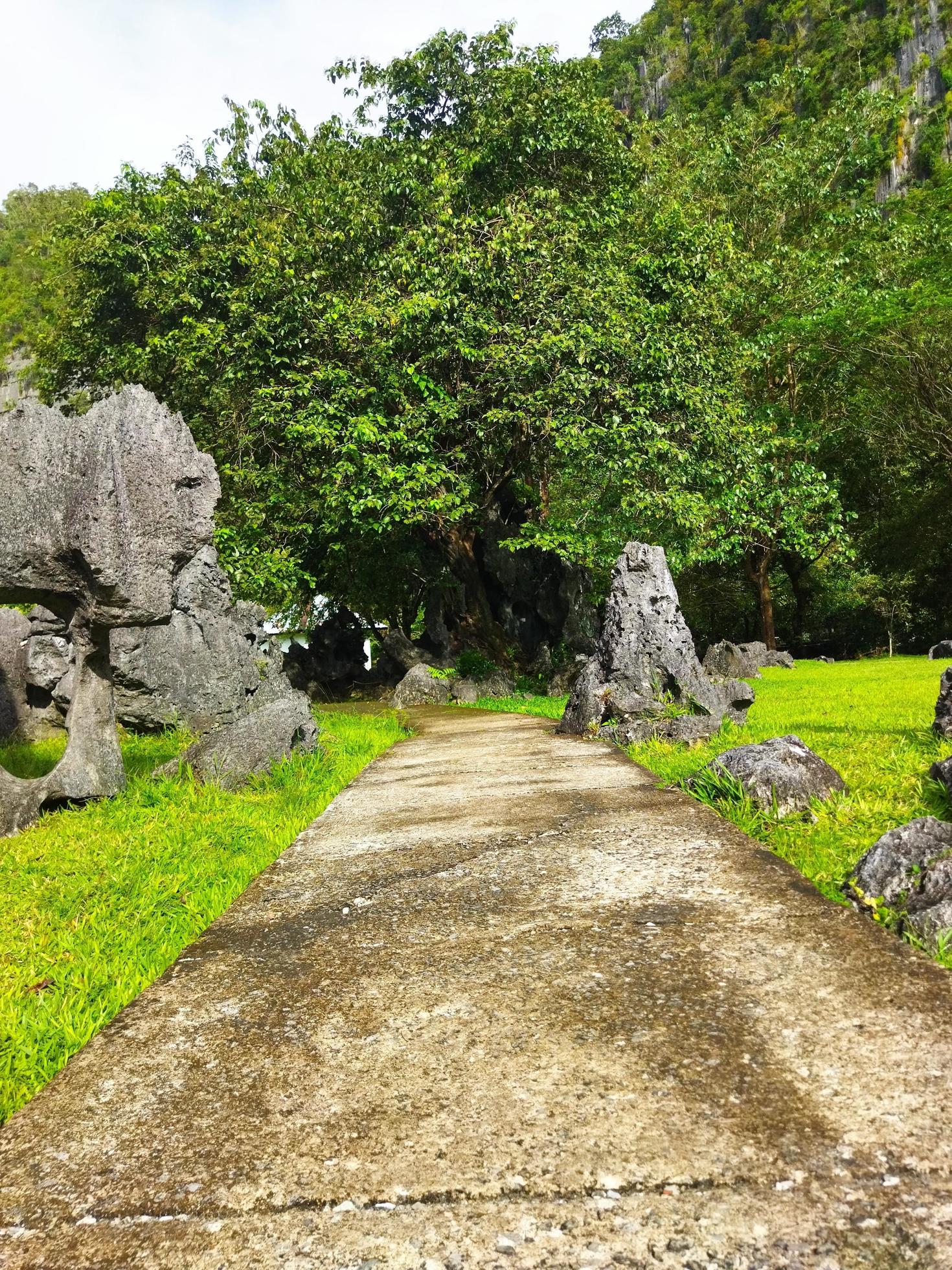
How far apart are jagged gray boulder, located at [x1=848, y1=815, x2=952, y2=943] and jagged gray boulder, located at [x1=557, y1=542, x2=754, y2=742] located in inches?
182

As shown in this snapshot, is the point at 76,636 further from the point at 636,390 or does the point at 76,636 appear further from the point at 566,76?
the point at 566,76

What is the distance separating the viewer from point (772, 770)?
4.64 meters

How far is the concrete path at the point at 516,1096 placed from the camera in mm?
1467

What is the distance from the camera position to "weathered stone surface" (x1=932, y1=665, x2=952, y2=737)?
600 centimetres

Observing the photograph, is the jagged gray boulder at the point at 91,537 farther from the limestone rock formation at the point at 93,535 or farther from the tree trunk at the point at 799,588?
the tree trunk at the point at 799,588

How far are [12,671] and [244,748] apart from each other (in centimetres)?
665

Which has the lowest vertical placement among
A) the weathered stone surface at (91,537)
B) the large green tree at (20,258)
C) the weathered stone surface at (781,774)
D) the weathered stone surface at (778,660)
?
the weathered stone surface at (778,660)

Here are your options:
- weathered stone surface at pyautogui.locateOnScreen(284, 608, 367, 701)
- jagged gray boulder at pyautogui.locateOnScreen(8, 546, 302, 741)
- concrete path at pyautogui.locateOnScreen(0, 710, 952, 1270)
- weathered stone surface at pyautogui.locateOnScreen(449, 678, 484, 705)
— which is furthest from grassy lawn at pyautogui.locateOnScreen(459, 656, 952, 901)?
weathered stone surface at pyautogui.locateOnScreen(284, 608, 367, 701)

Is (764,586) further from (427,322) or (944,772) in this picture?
(944,772)

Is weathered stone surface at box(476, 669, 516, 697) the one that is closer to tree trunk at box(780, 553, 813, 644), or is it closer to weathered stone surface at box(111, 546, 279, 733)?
weathered stone surface at box(111, 546, 279, 733)

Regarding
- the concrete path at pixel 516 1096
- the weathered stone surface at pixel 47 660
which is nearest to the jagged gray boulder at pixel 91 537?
the concrete path at pixel 516 1096

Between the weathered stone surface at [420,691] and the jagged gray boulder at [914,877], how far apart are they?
12750 millimetres

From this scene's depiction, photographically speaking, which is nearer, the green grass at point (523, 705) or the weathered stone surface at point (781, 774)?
the weathered stone surface at point (781, 774)

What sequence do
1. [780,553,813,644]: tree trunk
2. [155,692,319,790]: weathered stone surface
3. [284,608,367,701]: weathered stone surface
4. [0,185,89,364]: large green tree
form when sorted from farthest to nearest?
[0,185,89,364]: large green tree < [780,553,813,644]: tree trunk < [284,608,367,701]: weathered stone surface < [155,692,319,790]: weathered stone surface
